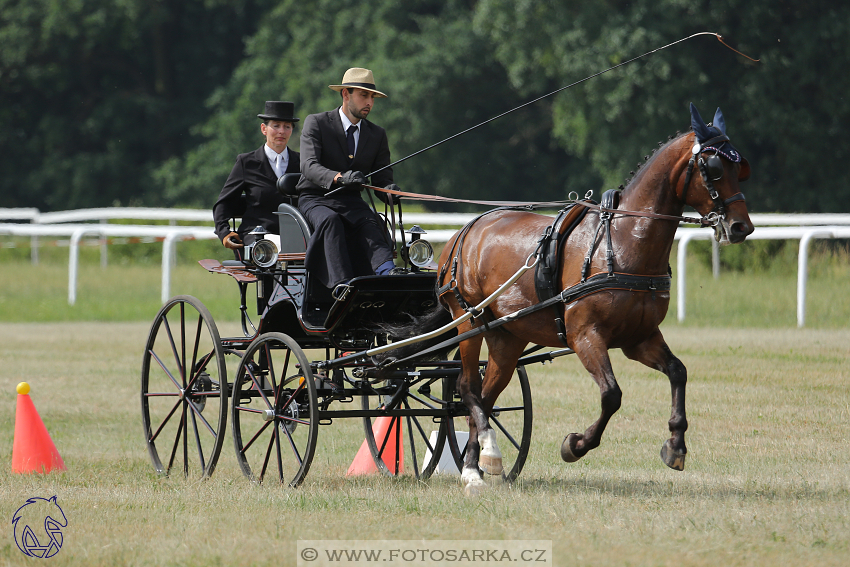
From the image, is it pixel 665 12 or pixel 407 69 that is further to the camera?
pixel 407 69

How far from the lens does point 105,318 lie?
17188 millimetres

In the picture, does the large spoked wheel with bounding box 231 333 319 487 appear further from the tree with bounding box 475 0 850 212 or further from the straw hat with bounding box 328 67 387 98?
the tree with bounding box 475 0 850 212

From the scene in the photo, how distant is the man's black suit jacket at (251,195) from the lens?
7812mm

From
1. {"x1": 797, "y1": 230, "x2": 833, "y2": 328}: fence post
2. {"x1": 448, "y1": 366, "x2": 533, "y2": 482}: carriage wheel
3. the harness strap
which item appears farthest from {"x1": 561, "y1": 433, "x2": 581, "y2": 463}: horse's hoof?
{"x1": 797, "y1": 230, "x2": 833, "y2": 328}: fence post

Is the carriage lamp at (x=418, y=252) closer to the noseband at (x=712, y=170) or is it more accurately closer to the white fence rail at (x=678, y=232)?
the noseband at (x=712, y=170)

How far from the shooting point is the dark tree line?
894 inches

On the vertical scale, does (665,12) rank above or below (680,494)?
above

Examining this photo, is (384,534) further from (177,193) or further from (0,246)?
(177,193)

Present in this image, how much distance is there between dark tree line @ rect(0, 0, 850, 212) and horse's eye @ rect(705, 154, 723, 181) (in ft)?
49.6

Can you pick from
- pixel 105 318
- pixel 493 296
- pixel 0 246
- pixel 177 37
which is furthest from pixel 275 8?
pixel 493 296

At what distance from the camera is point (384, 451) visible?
799cm

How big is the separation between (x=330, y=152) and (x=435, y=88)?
2172cm

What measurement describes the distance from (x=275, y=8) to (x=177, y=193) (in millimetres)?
6118

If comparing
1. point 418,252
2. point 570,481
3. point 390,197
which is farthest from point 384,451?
point 390,197
